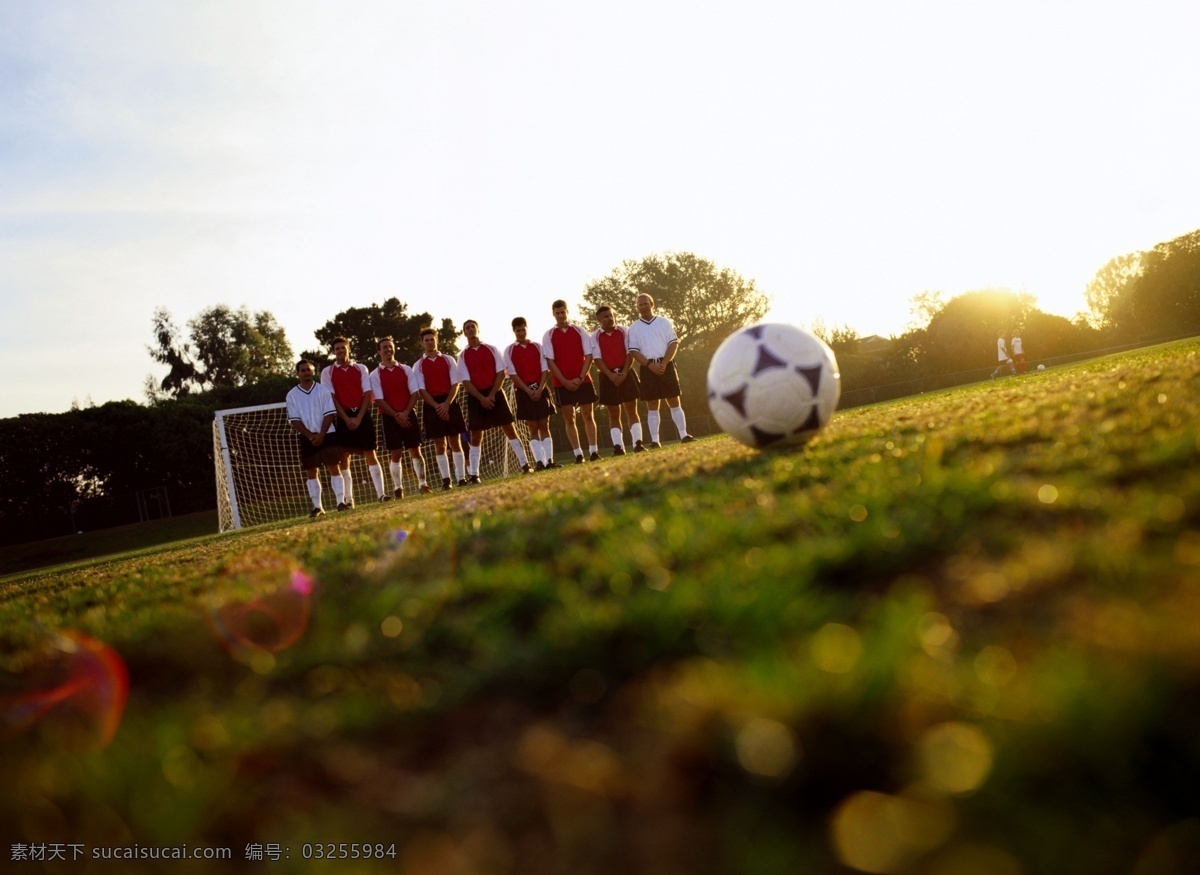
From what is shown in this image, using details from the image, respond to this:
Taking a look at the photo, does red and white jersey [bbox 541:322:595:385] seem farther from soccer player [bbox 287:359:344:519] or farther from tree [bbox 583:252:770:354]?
tree [bbox 583:252:770:354]

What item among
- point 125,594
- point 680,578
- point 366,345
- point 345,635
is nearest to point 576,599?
point 680,578

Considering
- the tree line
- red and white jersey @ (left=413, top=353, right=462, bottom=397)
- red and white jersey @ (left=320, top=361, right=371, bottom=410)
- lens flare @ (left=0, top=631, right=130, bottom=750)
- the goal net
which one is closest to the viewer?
lens flare @ (left=0, top=631, right=130, bottom=750)

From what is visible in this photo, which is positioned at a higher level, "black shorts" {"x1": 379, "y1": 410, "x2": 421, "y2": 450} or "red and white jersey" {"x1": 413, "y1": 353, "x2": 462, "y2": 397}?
"red and white jersey" {"x1": 413, "y1": 353, "x2": 462, "y2": 397}

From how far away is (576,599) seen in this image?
2141 mm

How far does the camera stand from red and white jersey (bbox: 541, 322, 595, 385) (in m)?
12.9

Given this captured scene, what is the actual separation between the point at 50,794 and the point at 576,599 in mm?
1145

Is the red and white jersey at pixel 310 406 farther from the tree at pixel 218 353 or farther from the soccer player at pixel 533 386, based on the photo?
the tree at pixel 218 353

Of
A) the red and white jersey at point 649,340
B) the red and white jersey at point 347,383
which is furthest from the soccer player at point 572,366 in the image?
the red and white jersey at point 347,383

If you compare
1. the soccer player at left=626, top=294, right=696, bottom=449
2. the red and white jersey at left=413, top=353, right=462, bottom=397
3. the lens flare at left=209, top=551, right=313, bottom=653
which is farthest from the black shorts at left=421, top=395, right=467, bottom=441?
the lens flare at left=209, top=551, right=313, bottom=653

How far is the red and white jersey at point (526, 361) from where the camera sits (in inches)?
520

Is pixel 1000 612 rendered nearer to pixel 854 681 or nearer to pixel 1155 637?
pixel 1155 637

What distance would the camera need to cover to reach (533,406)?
13172 mm

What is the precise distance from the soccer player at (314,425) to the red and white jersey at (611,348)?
4.16 metres

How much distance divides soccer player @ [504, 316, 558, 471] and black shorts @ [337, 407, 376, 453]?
234cm
